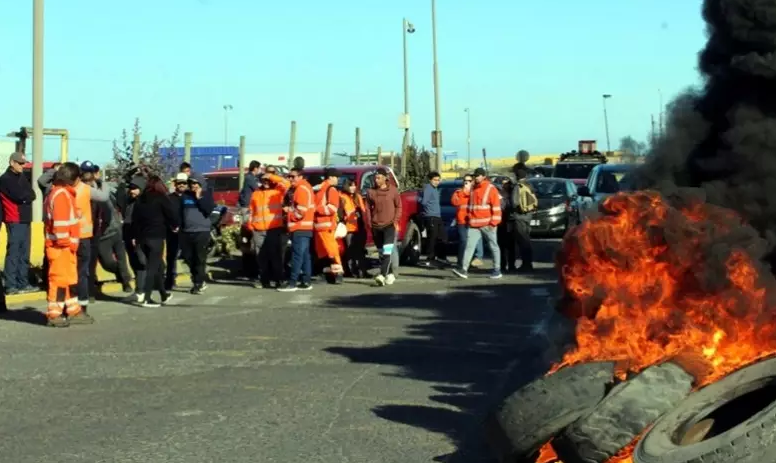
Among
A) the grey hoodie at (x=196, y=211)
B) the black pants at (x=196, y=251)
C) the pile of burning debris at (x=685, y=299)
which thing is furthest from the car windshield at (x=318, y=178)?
the pile of burning debris at (x=685, y=299)

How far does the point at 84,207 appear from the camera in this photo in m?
13.6

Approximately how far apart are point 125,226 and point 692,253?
34.2 ft

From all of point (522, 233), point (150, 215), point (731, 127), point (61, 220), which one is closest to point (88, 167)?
point (150, 215)

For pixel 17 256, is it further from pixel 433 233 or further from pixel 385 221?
pixel 433 233

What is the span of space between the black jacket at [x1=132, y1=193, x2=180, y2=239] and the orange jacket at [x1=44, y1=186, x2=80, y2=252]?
65.1 inches

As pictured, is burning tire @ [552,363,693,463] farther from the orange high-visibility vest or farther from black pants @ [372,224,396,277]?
black pants @ [372,224,396,277]

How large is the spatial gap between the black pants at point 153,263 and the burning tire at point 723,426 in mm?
9894

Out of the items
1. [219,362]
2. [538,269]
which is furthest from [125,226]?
[538,269]

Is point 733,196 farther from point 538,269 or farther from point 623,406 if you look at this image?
point 538,269

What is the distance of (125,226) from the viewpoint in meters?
15.5

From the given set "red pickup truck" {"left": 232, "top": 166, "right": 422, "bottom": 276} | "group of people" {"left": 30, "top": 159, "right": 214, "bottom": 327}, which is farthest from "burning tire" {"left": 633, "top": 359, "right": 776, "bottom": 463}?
"red pickup truck" {"left": 232, "top": 166, "right": 422, "bottom": 276}

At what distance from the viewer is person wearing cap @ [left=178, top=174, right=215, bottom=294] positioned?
16312mm

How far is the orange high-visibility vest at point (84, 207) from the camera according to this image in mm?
13391

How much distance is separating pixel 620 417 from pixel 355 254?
1326cm
